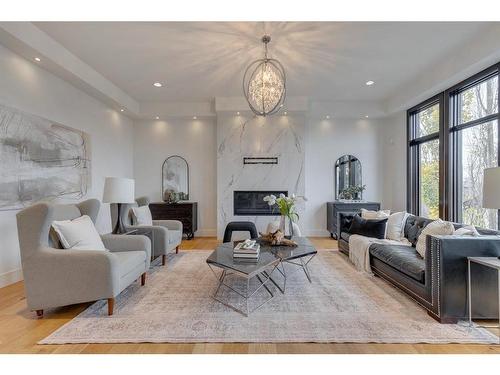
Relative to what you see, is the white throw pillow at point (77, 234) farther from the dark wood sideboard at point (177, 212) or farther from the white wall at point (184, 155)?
the white wall at point (184, 155)

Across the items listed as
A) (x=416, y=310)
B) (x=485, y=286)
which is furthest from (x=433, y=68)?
(x=416, y=310)

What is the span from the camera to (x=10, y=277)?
3.11 m

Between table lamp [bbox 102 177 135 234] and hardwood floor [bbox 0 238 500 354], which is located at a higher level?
table lamp [bbox 102 177 135 234]

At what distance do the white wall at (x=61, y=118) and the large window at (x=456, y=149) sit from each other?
6106 mm

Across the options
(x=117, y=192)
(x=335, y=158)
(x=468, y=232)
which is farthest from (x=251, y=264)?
(x=335, y=158)

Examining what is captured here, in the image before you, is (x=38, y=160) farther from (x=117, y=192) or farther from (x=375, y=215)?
(x=375, y=215)

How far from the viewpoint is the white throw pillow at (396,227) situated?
3.72 meters

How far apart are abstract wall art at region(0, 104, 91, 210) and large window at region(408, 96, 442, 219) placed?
6.21 metres

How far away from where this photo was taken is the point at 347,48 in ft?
11.6

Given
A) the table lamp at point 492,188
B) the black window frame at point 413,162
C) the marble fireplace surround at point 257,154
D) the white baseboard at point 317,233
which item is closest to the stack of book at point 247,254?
the table lamp at point 492,188

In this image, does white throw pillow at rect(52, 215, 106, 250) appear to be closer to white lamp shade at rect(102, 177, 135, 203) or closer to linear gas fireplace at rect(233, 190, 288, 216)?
white lamp shade at rect(102, 177, 135, 203)

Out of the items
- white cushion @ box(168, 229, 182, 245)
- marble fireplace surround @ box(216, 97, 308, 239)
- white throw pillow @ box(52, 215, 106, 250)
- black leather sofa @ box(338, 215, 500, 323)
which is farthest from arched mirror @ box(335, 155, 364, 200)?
white throw pillow @ box(52, 215, 106, 250)

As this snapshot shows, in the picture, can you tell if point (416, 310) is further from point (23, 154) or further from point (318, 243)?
point (23, 154)

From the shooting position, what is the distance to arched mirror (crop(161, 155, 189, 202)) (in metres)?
6.26
